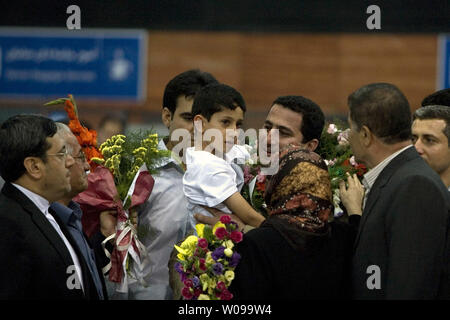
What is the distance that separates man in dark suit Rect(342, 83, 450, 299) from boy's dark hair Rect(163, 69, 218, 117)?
1042 millimetres

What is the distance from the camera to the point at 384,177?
260 cm

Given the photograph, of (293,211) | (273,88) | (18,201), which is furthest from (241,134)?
(273,88)

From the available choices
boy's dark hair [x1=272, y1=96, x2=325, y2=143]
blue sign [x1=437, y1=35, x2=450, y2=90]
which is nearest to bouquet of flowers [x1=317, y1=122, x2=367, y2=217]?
boy's dark hair [x1=272, y1=96, x2=325, y2=143]

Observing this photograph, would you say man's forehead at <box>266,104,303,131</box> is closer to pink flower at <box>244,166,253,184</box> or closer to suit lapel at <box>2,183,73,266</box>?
pink flower at <box>244,166,253,184</box>

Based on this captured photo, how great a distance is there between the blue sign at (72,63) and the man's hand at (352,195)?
24.5ft

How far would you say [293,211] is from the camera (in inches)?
101

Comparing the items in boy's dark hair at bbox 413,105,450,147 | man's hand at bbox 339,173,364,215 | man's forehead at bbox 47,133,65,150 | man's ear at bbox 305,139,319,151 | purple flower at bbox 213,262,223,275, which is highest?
boy's dark hair at bbox 413,105,450,147

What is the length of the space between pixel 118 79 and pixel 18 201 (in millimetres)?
8061

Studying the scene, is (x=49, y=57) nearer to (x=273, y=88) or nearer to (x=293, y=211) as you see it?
(x=273, y=88)

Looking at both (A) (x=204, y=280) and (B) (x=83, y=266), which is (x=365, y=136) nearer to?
(A) (x=204, y=280)

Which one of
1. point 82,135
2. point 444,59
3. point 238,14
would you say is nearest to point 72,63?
point 238,14

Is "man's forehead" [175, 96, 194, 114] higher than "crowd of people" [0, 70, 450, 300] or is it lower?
higher

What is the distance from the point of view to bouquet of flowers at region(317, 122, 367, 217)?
309 cm

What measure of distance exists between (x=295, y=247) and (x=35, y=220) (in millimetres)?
876
